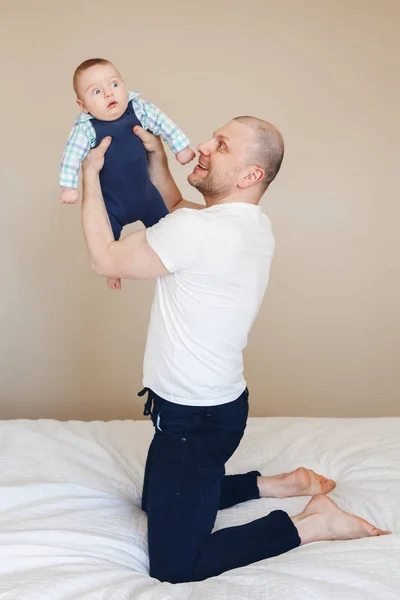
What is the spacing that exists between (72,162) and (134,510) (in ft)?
2.91

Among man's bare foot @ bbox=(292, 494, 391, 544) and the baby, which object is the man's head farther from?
man's bare foot @ bbox=(292, 494, 391, 544)

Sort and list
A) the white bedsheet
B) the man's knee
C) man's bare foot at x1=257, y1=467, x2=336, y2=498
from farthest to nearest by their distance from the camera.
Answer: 1. man's bare foot at x1=257, y1=467, x2=336, y2=498
2. the man's knee
3. the white bedsheet

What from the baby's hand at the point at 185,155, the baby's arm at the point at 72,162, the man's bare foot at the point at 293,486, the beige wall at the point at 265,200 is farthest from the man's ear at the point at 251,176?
the beige wall at the point at 265,200

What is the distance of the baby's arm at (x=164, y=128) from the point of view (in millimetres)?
1644

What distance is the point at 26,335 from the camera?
292cm

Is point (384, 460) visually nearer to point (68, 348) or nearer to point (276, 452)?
point (276, 452)

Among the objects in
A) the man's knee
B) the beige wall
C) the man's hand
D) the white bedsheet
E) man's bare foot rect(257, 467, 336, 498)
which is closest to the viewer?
the white bedsheet

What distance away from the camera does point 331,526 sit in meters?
1.56

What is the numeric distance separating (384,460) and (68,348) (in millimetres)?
1520

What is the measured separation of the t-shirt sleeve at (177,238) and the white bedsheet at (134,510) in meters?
0.65

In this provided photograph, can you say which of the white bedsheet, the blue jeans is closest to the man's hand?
the blue jeans

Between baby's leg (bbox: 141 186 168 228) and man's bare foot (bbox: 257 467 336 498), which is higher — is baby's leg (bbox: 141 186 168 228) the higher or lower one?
the higher one

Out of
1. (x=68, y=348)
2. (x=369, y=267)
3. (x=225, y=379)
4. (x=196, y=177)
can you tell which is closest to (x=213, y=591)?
(x=225, y=379)

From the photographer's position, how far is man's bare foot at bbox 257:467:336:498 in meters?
1.80
